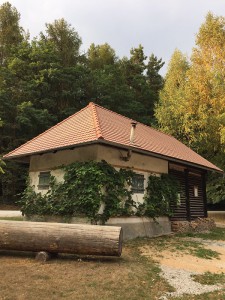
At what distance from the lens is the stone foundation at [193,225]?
13812mm

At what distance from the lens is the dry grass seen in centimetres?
538

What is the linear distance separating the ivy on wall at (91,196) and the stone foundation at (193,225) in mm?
2030

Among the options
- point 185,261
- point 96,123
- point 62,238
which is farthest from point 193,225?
point 62,238

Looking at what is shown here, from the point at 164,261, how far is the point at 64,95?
24.4 metres

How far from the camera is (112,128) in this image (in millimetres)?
12344

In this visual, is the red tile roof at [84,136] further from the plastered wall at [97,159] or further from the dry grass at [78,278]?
the dry grass at [78,278]

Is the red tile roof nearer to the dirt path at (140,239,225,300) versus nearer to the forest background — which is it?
the dirt path at (140,239,225,300)

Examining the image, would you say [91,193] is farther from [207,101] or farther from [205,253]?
[207,101]

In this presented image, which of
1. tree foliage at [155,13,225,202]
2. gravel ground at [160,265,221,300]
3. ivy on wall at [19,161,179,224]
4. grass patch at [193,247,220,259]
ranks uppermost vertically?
tree foliage at [155,13,225,202]

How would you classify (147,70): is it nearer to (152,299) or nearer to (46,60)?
(46,60)

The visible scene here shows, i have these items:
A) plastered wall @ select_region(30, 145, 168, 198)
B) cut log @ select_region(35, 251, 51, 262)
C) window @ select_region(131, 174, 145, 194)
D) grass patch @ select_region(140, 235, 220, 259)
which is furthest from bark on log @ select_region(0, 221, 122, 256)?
window @ select_region(131, 174, 145, 194)

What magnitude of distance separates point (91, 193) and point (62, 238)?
287 cm

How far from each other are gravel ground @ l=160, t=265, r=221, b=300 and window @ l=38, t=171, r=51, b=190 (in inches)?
256

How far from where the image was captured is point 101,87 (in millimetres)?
32375
